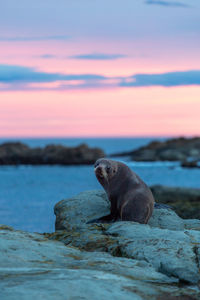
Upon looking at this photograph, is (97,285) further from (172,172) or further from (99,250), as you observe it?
(172,172)

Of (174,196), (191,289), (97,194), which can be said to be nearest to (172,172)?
(174,196)

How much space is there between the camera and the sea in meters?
36.7

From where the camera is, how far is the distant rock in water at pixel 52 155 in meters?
93.4

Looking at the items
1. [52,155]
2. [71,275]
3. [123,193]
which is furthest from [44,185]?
[71,275]

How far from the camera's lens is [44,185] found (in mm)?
63250

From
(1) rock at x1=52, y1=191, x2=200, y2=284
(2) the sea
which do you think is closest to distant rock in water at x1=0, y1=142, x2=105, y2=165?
(2) the sea

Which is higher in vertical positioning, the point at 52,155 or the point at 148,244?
the point at 148,244

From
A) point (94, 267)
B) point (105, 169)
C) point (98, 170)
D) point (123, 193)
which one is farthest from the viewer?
point (123, 193)

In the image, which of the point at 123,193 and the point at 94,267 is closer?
the point at 94,267

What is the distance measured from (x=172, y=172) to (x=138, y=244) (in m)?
76.4

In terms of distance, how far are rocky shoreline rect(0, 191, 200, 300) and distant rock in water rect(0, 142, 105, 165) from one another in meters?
84.1

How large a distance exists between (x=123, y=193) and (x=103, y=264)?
4.47m

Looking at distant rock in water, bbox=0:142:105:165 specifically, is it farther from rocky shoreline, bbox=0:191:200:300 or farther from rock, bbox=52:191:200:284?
rocky shoreline, bbox=0:191:200:300

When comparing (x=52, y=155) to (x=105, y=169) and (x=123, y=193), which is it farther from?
(x=105, y=169)
